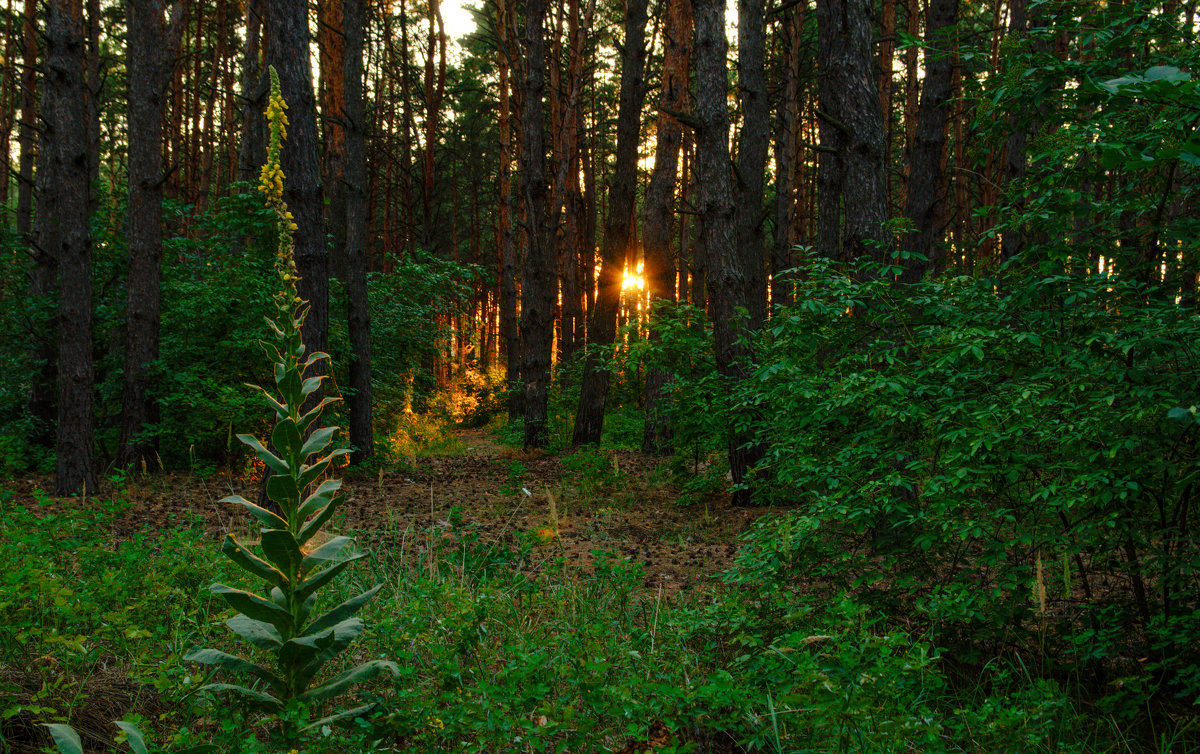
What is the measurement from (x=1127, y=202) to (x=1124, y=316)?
0.56 metres

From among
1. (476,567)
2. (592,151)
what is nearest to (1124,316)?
(476,567)

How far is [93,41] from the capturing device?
1527 centimetres

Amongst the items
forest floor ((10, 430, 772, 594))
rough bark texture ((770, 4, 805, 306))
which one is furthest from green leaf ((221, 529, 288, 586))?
rough bark texture ((770, 4, 805, 306))

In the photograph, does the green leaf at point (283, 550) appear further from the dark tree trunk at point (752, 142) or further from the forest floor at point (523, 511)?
the dark tree trunk at point (752, 142)

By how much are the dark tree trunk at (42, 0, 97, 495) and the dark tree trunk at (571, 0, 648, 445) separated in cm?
740

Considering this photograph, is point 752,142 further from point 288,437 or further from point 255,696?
point 255,696

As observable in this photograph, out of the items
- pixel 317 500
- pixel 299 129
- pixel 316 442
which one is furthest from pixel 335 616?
pixel 299 129

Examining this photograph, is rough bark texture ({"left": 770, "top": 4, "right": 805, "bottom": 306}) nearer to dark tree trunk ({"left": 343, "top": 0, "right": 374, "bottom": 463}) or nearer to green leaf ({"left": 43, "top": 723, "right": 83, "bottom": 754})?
dark tree trunk ({"left": 343, "top": 0, "right": 374, "bottom": 463})

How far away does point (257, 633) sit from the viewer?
7.91 ft

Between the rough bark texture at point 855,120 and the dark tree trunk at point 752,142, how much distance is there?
2.42 metres

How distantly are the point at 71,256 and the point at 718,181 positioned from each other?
7401 mm

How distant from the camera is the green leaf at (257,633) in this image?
2.38 metres

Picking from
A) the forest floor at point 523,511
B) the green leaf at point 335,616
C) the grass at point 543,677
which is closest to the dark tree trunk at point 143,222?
the forest floor at point 523,511

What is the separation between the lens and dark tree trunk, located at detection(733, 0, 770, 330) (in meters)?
9.07
